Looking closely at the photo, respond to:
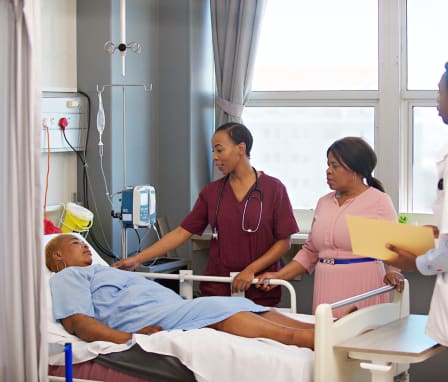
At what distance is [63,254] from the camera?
11.1 feet

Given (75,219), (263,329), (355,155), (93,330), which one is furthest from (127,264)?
(355,155)

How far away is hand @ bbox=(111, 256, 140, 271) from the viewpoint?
364 centimetres

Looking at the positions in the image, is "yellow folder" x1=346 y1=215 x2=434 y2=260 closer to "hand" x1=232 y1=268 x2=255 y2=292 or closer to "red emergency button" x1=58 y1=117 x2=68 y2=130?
"hand" x1=232 y1=268 x2=255 y2=292

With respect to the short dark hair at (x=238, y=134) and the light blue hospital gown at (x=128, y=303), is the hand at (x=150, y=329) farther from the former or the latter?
the short dark hair at (x=238, y=134)

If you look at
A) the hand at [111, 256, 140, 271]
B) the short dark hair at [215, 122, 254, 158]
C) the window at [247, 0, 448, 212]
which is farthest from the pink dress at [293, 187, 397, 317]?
the window at [247, 0, 448, 212]

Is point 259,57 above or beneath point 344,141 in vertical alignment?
above

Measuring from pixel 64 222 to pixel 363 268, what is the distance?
140 cm

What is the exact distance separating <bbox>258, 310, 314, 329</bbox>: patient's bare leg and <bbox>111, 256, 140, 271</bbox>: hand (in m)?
0.72

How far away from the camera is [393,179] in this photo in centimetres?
441

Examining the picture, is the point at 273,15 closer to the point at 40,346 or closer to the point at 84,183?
the point at 84,183

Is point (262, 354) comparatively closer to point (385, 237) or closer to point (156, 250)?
point (385, 237)

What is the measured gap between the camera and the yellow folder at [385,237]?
249 centimetres

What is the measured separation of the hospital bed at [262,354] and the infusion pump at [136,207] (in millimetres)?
819

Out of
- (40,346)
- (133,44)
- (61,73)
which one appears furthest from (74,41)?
(40,346)
